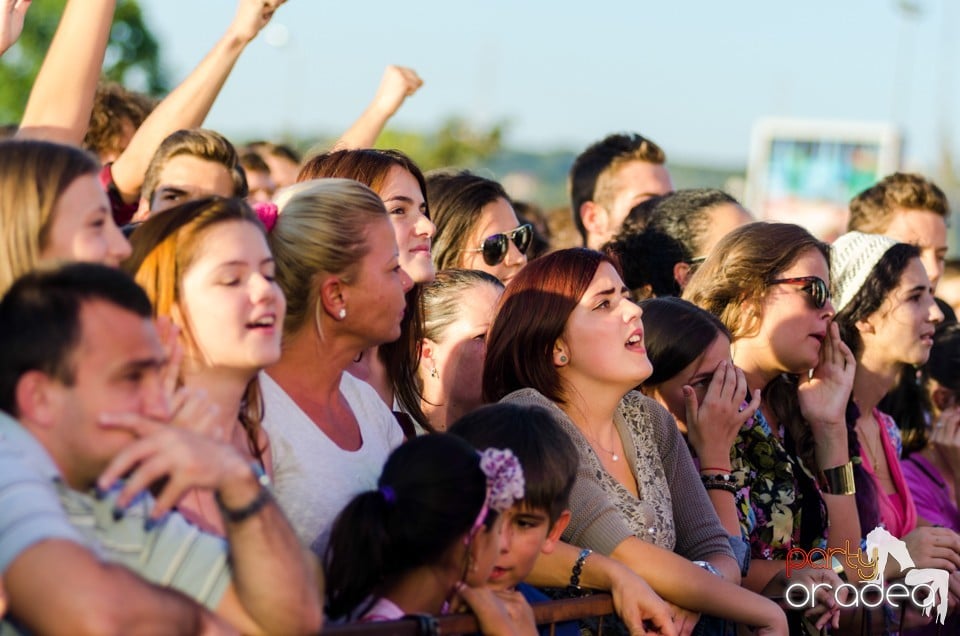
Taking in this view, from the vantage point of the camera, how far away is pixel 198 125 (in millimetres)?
5492

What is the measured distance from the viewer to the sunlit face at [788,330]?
5879 mm

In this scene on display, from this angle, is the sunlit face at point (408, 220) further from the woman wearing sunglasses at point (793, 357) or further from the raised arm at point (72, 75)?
the woman wearing sunglasses at point (793, 357)

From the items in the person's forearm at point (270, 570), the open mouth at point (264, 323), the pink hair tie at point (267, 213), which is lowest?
the person's forearm at point (270, 570)

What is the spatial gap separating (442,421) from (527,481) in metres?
1.66

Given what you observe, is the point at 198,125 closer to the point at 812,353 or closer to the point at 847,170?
the point at 812,353

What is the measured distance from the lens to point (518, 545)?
12.8 ft

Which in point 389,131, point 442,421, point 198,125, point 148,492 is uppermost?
point 198,125

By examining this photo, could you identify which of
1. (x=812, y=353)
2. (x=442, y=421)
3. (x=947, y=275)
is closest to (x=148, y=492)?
(x=442, y=421)

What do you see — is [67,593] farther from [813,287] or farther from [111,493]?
[813,287]

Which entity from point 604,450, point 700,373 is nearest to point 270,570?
point 604,450

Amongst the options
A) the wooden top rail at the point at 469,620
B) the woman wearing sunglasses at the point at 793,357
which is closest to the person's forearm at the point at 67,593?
the wooden top rail at the point at 469,620

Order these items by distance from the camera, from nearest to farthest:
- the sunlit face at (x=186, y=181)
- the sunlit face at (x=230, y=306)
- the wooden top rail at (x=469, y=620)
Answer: the wooden top rail at (x=469, y=620)
the sunlit face at (x=230, y=306)
the sunlit face at (x=186, y=181)

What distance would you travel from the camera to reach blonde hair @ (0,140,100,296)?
10.1ft

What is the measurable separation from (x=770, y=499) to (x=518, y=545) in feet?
6.01
